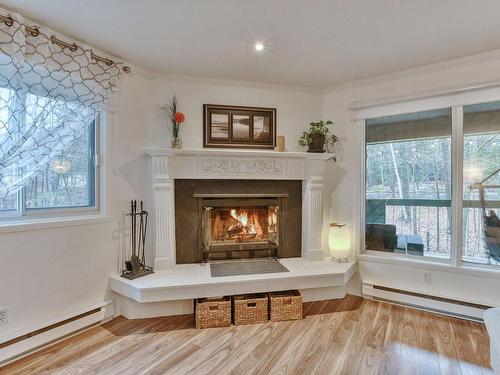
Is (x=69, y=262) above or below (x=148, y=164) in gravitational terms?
below

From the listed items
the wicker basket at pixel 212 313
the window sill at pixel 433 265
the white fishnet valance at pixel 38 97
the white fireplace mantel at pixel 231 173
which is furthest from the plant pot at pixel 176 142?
the window sill at pixel 433 265

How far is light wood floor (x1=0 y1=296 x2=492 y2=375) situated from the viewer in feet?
6.02

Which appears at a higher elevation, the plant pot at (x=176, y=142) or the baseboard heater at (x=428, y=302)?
the plant pot at (x=176, y=142)

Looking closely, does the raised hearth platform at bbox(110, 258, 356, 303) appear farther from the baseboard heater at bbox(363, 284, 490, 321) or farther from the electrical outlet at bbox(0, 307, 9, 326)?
the electrical outlet at bbox(0, 307, 9, 326)

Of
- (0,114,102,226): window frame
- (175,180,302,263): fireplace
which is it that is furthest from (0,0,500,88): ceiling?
(175,180,302,263): fireplace

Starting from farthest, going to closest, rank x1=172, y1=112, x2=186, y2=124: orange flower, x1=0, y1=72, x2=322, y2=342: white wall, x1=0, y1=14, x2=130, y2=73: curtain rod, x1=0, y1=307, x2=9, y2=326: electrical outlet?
x1=172, y1=112, x2=186, y2=124: orange flower → x1=0, y1=72, x2=322, y2=342: white wall → x1=0, y1=307, x2=9, y2=326: electrical outlet → x1=0, y1=14, x2=130, y2=73: curtain rod

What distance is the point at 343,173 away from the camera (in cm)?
312

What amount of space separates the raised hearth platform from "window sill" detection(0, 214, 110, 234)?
56cm

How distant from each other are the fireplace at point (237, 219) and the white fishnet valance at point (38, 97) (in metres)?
1.07

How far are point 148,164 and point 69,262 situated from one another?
42.2 inches

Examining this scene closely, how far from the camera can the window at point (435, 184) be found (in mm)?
2486

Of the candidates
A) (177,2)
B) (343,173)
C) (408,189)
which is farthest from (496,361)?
(177,2)

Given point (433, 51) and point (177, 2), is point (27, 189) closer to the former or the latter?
point (177, 2)

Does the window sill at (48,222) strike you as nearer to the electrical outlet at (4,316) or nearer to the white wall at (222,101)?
the electrical outlet at (4,316)
